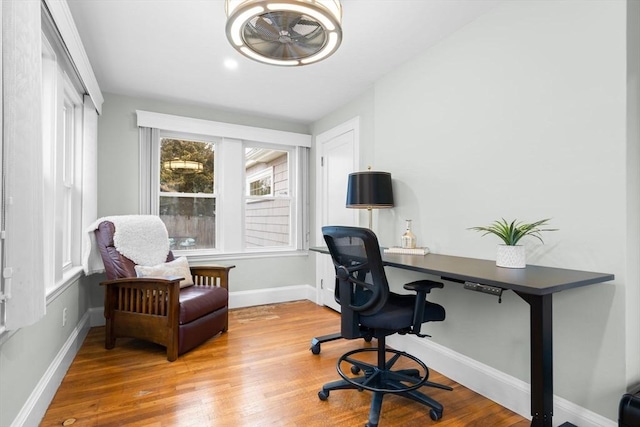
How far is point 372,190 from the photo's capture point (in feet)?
8.73

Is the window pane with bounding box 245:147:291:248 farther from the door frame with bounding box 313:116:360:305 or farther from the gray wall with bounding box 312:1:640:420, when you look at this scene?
the gray wall with bounding box 312:1:640:420

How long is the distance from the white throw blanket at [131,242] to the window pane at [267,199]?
127 centimetres

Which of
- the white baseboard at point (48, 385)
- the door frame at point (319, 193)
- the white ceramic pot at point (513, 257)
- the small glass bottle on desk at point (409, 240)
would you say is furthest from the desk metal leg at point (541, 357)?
the door frame at point (319, 193)

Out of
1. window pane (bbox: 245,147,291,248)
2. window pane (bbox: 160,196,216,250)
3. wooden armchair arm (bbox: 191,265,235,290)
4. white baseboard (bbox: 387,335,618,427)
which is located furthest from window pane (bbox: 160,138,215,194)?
white baseboard (bbox: 387,335,618,427)

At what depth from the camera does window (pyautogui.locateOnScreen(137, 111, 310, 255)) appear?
3.65m

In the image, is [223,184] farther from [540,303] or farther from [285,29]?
[540,303]

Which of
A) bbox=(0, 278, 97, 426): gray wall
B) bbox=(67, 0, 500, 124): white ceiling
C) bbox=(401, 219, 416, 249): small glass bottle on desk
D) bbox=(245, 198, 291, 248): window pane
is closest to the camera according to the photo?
bbox=(0, 278, 97, 426): gray wall

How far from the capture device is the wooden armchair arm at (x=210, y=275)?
3238 millimetres

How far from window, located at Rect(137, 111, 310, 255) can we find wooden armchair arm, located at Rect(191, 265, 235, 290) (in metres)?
0.62

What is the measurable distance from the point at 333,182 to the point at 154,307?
2252mm

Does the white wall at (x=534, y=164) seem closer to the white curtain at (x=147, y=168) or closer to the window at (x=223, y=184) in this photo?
the window at (x=223, y=184)

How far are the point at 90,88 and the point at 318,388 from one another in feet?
9.87

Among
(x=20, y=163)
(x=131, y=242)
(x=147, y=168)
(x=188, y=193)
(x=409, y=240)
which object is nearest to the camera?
(x=20, y=163)

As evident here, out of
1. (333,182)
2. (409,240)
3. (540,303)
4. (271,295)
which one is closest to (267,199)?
(333,182)
